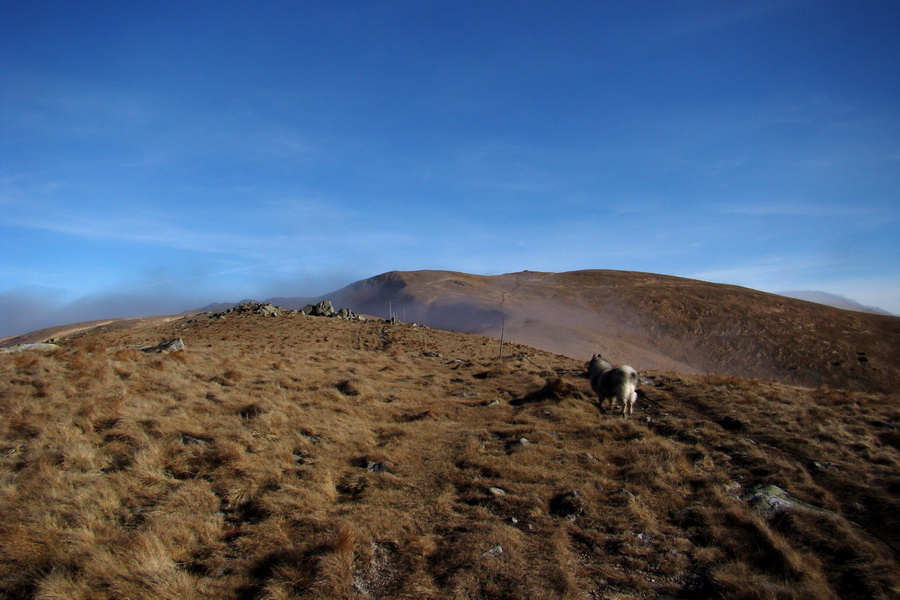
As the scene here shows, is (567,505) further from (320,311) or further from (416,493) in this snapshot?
(320,311)

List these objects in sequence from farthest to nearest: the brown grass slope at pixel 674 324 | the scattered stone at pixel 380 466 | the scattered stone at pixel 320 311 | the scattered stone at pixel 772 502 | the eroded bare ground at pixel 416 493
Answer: the brown grass slope at pixel 674 324
the scattered stone at pixel 320 311
the scattered stone at pixel 380 466
the scattered stone at pixel 772 502
the eroded bare ground at pixel 416 493

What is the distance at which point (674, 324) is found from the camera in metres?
64.8

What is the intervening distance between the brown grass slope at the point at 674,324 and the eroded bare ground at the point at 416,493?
32.1 meters

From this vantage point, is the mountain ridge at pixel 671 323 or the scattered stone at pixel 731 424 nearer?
the scattered stone at pixel 731 424

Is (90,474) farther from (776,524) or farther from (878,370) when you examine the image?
(878,370)

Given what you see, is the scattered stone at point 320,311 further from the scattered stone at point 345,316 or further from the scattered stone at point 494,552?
the scattered stone at point 494,552

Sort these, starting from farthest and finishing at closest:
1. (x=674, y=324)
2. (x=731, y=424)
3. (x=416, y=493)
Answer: (x=674, y=324)
(x=731, y=424)
(x=416, y=493)

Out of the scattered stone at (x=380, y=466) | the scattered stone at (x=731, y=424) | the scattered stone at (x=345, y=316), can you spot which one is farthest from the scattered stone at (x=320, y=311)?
the scattered stone at (x=731, y=424)

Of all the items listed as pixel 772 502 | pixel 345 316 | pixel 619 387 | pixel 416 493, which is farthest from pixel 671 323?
pixel 416 493

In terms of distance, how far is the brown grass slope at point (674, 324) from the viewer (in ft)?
169

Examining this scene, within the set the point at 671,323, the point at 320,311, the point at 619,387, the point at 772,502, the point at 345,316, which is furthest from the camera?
the point at 671,323

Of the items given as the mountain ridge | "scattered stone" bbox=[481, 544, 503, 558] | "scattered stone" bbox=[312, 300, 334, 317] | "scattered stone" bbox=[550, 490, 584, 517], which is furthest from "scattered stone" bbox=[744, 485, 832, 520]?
"scattered stone" bbox=[312, 300, 334, 317]

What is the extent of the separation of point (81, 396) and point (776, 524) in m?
14.0

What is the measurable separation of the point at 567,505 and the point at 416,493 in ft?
8.40
